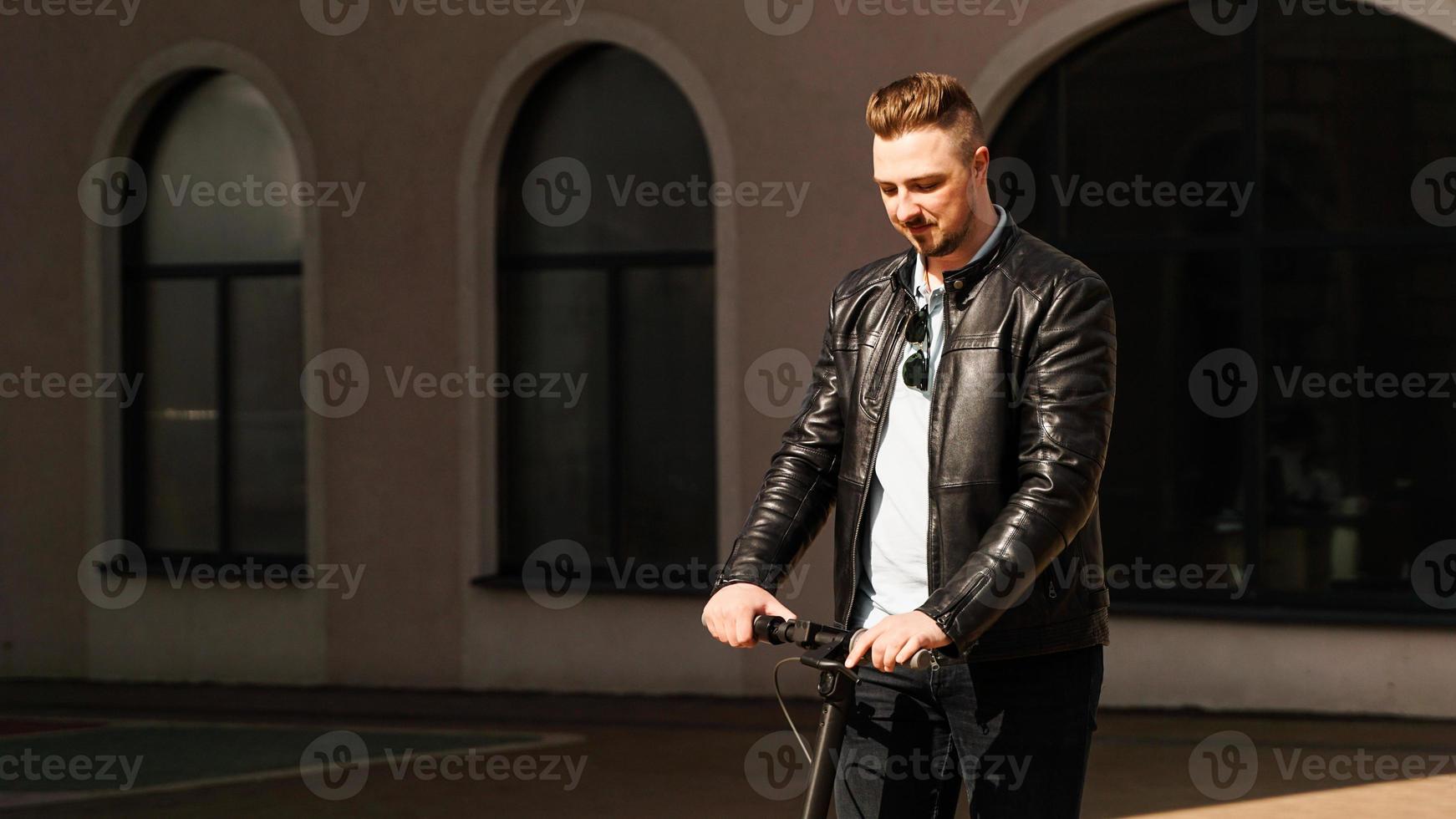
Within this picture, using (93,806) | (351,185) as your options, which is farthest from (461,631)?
(93,806)

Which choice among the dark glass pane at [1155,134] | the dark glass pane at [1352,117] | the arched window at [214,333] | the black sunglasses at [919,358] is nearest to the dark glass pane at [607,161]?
the arched window at [214,333]

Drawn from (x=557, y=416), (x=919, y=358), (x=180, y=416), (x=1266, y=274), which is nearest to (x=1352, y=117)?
(x=1266, y=274)

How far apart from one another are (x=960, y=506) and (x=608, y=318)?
749 cm

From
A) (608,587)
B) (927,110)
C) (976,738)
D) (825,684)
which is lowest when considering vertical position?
(608,587)

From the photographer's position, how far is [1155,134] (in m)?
9.13

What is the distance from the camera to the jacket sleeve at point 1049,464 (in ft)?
9.00

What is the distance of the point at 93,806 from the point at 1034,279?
558cm

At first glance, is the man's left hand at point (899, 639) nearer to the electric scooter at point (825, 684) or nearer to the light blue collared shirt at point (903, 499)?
the electric scooter at point (825, 684)

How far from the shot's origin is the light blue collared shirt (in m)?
2.99

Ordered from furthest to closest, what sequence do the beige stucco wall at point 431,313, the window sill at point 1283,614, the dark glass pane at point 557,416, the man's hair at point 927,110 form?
the dark glass pane at point 557,416, the beige stucco wall at point 431,313, the window sill at point 1283,614, the man's hair at point 927,110

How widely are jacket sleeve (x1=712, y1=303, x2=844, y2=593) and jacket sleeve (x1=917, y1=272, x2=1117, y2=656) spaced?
36cm

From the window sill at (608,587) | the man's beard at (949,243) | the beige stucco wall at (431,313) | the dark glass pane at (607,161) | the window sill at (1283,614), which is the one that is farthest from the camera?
the dark glass pane at (607,161)

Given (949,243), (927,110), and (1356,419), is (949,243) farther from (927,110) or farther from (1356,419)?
(1356,419)

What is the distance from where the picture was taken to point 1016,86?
9.30m
